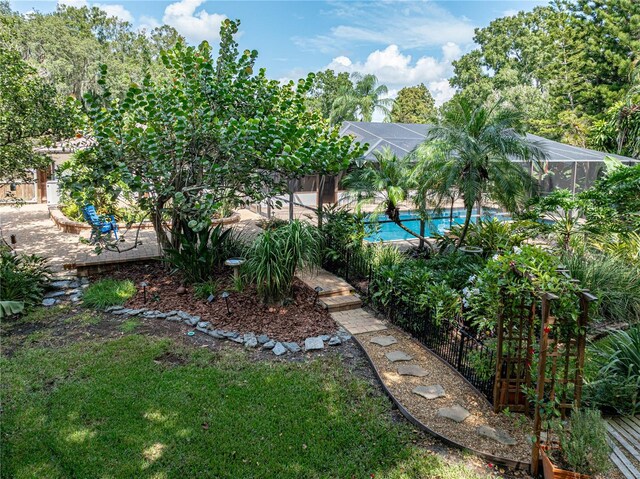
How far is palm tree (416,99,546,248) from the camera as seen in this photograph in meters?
7.30

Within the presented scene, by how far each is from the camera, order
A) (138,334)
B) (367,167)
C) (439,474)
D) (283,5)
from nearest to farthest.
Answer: (439,474) < (138,334) < (367,167) < (283,5)

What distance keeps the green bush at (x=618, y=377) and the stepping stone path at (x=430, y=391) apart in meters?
1.40

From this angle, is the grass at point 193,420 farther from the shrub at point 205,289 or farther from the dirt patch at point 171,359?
the shrub at point 205,289

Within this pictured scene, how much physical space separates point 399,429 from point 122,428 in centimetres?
255

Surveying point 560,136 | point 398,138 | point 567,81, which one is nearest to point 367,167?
point 398,138

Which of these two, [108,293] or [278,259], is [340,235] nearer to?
[278,259]

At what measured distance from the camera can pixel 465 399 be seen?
4543 mm

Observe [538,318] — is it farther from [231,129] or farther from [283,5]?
[283,5]

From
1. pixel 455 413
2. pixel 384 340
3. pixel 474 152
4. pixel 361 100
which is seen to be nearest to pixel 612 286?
pixel 474 152

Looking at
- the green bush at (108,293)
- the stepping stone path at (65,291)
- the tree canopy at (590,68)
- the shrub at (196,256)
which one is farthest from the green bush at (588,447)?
the tree canopy at (590,68)

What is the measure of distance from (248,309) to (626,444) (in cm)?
493

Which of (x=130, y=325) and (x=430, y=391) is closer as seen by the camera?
(x=430, y=391)

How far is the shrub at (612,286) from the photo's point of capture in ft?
21.4

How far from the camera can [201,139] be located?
7.03 m
